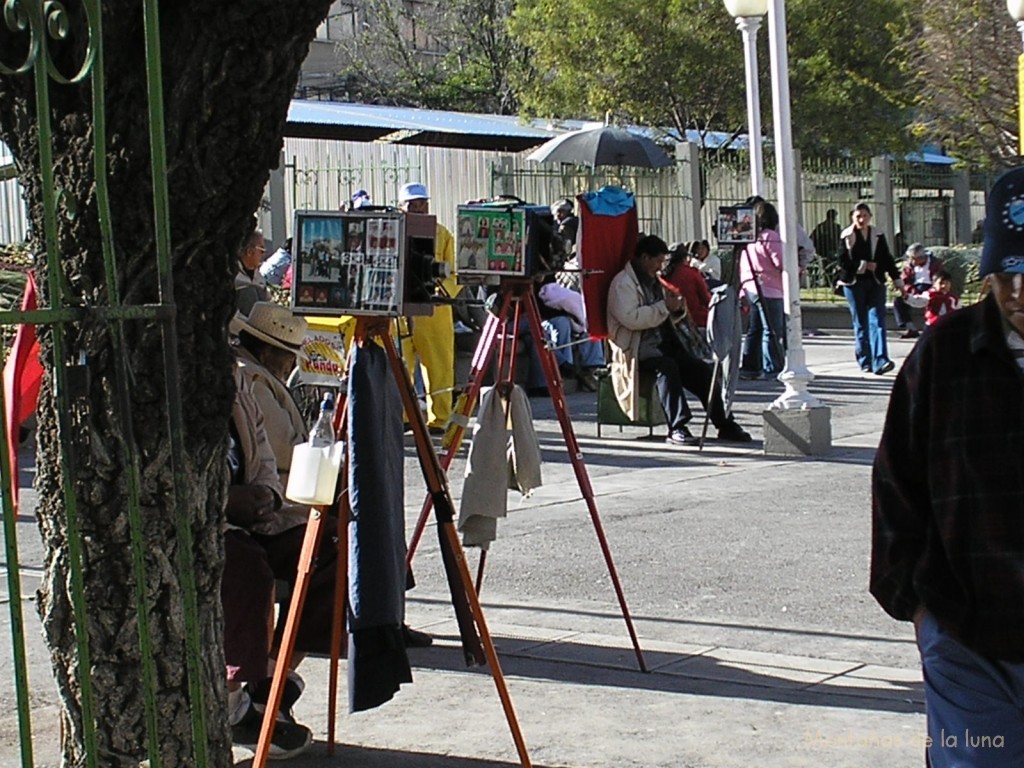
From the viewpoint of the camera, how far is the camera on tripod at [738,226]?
12852 mm

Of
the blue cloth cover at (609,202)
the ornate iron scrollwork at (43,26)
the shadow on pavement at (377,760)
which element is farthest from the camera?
the blue cloth cover at (609,202)

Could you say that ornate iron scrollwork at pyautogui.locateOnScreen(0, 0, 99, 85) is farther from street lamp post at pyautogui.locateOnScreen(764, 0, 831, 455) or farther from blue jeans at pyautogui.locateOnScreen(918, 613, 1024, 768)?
street lamp post at pyautogui.locateOnScreen(764, 0, 831, 455)

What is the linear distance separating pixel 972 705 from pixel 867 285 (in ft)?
48.2

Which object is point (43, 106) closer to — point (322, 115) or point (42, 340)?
point (42, 340)

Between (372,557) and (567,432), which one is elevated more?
(567,432)

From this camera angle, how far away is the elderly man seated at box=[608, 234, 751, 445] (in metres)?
11.5

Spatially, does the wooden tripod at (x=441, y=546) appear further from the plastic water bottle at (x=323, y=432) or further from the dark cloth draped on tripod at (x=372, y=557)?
the plastic water bottle at (x=323, y=432)

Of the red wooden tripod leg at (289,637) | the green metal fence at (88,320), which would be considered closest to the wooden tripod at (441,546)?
the red wooden tripod leg at (289,637)

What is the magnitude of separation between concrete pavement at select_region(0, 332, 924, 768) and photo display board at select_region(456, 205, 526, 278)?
1539 millimetres

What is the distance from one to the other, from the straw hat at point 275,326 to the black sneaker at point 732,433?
7.17 m

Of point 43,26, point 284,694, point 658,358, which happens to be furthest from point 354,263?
point 658,358

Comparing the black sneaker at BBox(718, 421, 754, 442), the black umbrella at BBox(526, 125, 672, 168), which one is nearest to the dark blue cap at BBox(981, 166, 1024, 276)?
the black sneaker at BBox(718, 421, 754, 442)

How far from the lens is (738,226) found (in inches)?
508

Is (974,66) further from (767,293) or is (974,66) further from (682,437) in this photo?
(682,437)
